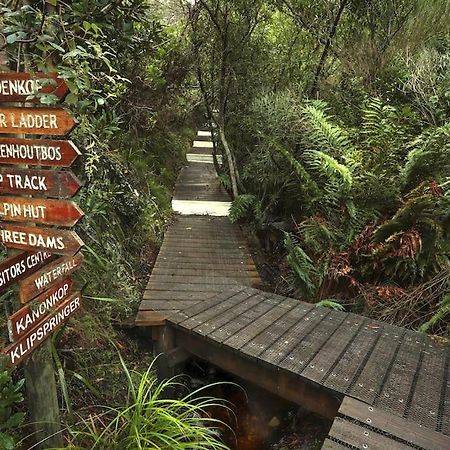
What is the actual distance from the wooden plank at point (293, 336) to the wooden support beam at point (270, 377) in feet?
0.27

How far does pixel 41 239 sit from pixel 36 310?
347 mm

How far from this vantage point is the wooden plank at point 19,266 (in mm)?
1727

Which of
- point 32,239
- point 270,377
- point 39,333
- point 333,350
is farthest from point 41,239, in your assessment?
point 333,350

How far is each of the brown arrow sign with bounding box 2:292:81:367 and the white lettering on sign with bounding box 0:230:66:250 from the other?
387mm

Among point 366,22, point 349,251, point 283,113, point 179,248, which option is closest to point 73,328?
point 179,248

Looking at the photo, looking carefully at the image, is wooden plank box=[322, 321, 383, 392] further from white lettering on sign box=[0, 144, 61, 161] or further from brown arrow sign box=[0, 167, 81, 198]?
white lettering on sign box=[0, 144, 61, 161]

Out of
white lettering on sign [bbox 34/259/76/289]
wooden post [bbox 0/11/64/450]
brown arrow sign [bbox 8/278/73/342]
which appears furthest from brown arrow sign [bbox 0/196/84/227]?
wooden post [bbox 0/11/64/450]

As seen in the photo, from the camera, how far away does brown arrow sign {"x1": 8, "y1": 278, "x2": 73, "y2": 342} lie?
170 centimetres

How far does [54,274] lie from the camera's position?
6.25 feet

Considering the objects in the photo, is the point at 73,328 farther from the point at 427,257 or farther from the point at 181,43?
the point at 181,43

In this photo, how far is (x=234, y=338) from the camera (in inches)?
122

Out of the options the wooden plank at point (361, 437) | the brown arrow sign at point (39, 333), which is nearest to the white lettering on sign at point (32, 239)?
the brown arrow sign at point (39, 333)

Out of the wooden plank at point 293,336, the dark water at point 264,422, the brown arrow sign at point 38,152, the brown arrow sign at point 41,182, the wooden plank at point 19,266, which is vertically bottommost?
the dark water at point 264,422

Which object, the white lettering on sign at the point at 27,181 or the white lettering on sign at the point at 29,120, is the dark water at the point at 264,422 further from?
the white lettering on sign at the point at 29,120
